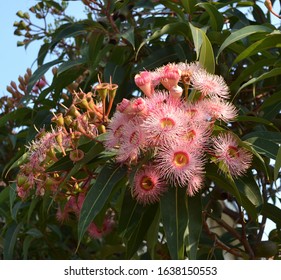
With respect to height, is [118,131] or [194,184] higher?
[118,131]

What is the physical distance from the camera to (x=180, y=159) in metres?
1.17

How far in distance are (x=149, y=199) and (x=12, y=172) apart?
133 centimetres

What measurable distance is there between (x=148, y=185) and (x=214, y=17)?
70 cm

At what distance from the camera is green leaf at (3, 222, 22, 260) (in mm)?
1992

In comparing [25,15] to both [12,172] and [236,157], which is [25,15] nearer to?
[12,172]

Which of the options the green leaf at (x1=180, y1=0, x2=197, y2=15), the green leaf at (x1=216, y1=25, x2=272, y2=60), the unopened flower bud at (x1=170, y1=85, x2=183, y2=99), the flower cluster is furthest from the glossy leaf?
the unopened flower bud at (x1=170, y1=85, x2=183, y2=99)

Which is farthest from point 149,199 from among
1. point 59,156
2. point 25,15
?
point 25,15

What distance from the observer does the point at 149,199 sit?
1.29 meters

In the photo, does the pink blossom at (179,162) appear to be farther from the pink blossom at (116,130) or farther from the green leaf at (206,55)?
the green leaf at (206,55)

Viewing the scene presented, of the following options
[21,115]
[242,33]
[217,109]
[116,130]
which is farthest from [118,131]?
[21,115]

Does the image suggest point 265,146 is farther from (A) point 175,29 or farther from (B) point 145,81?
(A) point 175,29

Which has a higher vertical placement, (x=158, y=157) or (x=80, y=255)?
(x=158, y=157)

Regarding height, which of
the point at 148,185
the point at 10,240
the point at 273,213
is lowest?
the point at 10,240

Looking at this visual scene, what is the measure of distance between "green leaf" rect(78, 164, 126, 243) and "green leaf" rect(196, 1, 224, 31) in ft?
2.13
